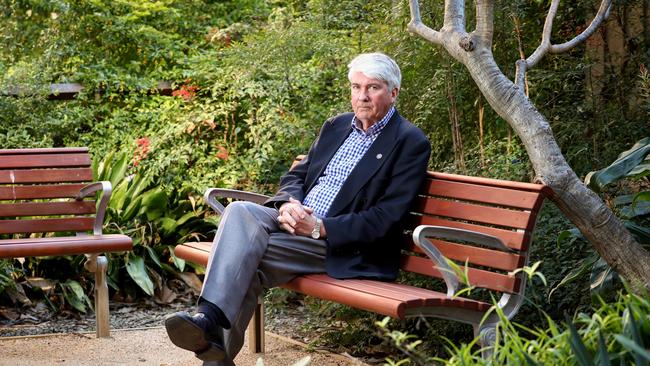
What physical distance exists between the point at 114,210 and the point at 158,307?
80cm

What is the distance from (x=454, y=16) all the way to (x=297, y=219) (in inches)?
42.2

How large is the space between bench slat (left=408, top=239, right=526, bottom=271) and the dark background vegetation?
649 millimetres

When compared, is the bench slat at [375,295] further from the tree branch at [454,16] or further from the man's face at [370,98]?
the tree branch at [454,16]

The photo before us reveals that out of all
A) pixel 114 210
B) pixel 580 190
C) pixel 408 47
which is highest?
pixel 408 47

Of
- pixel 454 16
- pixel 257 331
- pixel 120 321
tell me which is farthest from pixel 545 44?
pixel 120 321

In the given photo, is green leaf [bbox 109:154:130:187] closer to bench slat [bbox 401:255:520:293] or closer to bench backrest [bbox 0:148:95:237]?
bench backrest [bbox 0:148:95:237]

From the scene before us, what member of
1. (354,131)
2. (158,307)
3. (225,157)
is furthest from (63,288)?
(354,131)

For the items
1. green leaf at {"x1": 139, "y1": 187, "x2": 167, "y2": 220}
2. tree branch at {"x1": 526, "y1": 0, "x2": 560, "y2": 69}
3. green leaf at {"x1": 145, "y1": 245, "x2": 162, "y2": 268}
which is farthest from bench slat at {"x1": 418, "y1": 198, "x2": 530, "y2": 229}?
green leaf at {"x1": 139, "y1": 187, "x2": 167, "y2": 220}

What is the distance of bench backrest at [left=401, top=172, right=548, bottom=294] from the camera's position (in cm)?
382

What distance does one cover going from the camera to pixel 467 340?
490 cm

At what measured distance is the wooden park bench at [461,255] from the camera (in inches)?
146

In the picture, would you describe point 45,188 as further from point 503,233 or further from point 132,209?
point 503,233

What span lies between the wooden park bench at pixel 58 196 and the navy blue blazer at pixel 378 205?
1.54 m

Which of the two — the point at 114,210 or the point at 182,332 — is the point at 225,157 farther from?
the point at 182,332
